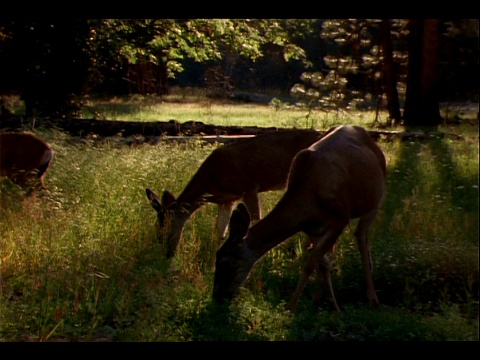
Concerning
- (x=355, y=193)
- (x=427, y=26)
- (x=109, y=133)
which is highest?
(x=427, y=26)

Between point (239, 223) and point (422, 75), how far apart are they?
707 cm

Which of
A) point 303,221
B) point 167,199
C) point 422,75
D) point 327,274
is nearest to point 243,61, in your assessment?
point 422,75

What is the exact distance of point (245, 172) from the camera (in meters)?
8.91

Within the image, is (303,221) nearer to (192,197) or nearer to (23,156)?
(192,197)

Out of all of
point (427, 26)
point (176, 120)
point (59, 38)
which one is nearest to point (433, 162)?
point (427, 26)

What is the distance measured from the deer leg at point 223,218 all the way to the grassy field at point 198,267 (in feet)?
0.49

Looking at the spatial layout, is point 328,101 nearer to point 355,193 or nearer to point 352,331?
point 355,193

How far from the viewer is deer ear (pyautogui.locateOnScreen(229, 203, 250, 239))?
21.5 feet

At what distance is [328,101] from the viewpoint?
519 inches

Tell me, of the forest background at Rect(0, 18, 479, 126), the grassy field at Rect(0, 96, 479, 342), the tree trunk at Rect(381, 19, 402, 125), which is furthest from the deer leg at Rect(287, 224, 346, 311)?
the tree trunk at Rect(381, 19, 402, 125)

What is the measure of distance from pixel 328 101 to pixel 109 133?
12.3ft

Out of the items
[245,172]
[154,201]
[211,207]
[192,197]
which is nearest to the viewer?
[154,201]

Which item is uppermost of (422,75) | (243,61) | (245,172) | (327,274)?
(422,75)

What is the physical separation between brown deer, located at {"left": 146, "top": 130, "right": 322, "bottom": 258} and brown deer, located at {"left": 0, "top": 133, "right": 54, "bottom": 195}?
2165mm
